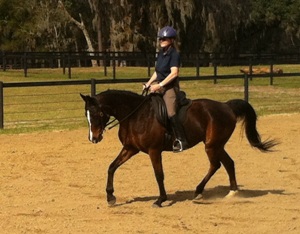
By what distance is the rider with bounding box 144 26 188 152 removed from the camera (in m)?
7.29

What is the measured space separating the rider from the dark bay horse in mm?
129

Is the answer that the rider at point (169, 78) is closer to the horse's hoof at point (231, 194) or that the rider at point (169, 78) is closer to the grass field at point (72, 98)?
the horse's hoof at point (231, 194)

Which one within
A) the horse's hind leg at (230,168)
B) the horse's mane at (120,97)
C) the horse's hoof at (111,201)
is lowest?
the horse's hoof at (111,201)

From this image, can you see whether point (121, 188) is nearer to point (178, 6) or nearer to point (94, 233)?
point (94, 233)

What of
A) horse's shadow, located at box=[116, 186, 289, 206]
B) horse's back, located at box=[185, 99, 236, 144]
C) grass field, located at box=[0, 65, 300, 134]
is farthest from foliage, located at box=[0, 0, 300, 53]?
horse's back, located at box=[185, 99, 236, 144]

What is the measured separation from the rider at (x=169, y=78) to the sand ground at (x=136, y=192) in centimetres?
85

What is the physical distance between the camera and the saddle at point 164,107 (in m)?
7.46

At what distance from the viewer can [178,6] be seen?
42.3 meters

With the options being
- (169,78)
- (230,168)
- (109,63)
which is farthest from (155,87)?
(109,63)

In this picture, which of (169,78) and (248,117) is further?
(248,117)

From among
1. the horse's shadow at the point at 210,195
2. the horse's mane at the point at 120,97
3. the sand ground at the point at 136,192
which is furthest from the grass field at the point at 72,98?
the horse's mane at the point at 120,97

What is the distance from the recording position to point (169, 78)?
23.9ft

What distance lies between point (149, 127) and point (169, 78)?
596 mm

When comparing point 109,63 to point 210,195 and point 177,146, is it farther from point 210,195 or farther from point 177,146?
point 177,146
